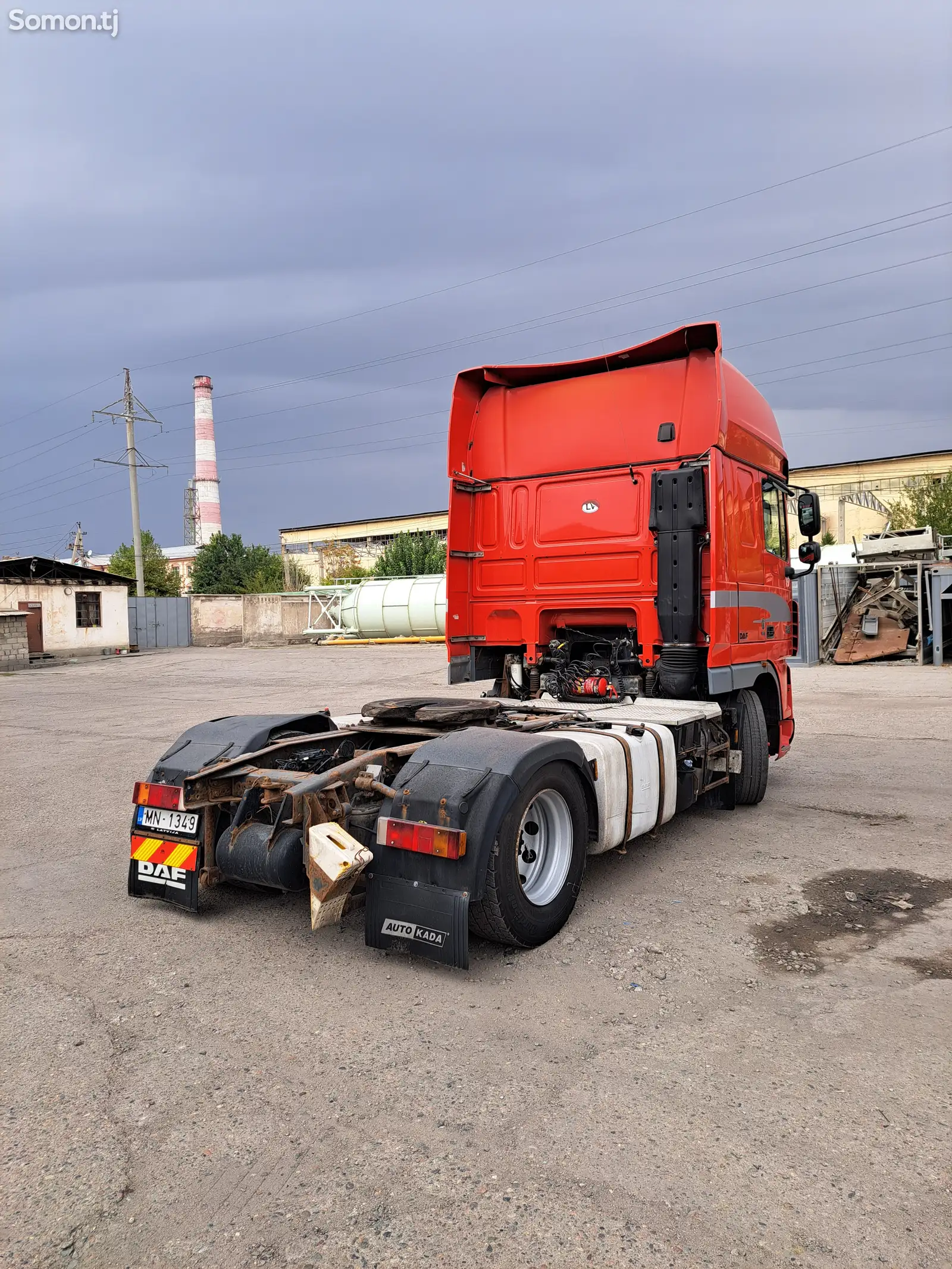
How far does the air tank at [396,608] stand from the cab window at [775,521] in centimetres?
2855

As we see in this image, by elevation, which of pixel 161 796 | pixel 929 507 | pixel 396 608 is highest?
pixel 929 507

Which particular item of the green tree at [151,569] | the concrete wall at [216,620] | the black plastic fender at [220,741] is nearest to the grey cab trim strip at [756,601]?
the black plastic fender at [220,741]

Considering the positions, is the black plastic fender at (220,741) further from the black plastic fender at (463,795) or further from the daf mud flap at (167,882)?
the black plastic fender at (463,795)

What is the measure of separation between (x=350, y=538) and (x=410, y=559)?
33.4 m

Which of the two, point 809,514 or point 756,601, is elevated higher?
point 809,514

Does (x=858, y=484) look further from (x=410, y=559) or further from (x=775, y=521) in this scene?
(x=775, y=521)

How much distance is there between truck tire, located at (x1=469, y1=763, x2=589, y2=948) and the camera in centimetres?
392

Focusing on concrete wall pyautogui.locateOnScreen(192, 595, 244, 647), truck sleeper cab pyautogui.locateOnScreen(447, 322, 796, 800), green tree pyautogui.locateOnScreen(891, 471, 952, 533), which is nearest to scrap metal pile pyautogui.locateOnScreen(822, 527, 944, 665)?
truck sleeper cab pyautogui.locateOnScreen(447, 322, 796, 800)

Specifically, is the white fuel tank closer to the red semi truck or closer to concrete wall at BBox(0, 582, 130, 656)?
the red semi truck

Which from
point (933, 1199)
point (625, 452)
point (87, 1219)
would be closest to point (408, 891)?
point (87, 1219)

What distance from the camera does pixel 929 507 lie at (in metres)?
40.6

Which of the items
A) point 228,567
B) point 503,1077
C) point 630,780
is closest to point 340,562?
point 228,567

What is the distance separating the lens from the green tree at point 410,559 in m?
50.5

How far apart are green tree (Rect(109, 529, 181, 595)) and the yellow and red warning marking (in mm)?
56236
